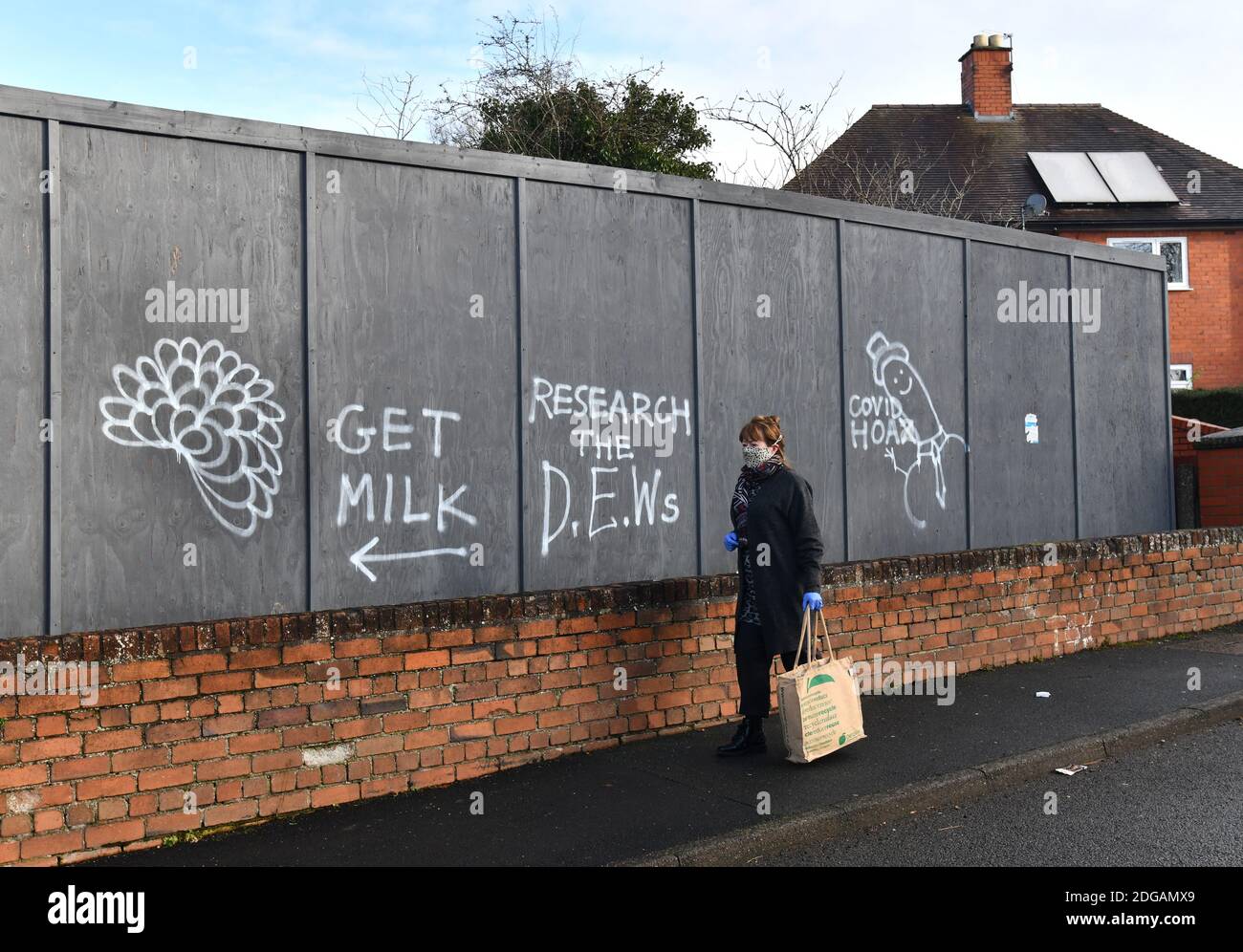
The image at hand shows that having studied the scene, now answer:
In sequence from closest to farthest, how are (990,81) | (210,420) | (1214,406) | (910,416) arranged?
(210,420) → (910,416) → (1214,406) → (990,81)

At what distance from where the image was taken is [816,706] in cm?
573

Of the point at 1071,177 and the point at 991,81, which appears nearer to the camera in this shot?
the point at 1071,177

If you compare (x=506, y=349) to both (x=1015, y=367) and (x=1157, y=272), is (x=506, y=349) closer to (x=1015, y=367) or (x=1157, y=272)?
(x=1015, y=367)

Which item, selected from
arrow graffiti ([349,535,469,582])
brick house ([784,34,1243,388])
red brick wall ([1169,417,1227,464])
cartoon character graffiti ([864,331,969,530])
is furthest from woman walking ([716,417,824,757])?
brick house ([784,34,1243,388])

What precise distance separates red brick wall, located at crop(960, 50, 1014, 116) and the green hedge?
35.8 feet

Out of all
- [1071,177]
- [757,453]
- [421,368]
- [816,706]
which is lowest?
[816,706]

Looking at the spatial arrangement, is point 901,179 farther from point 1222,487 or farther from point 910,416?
point 910,416

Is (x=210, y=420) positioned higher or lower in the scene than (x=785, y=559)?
higher

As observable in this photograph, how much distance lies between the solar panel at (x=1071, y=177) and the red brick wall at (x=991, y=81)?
2.37m

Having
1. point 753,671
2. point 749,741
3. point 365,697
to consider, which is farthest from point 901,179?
point 365,697

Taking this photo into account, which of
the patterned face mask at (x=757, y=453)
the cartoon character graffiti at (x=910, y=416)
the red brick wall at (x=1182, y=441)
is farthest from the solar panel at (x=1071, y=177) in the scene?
the patterned face mask at (x=757, y=453)

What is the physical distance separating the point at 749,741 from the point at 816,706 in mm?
479
